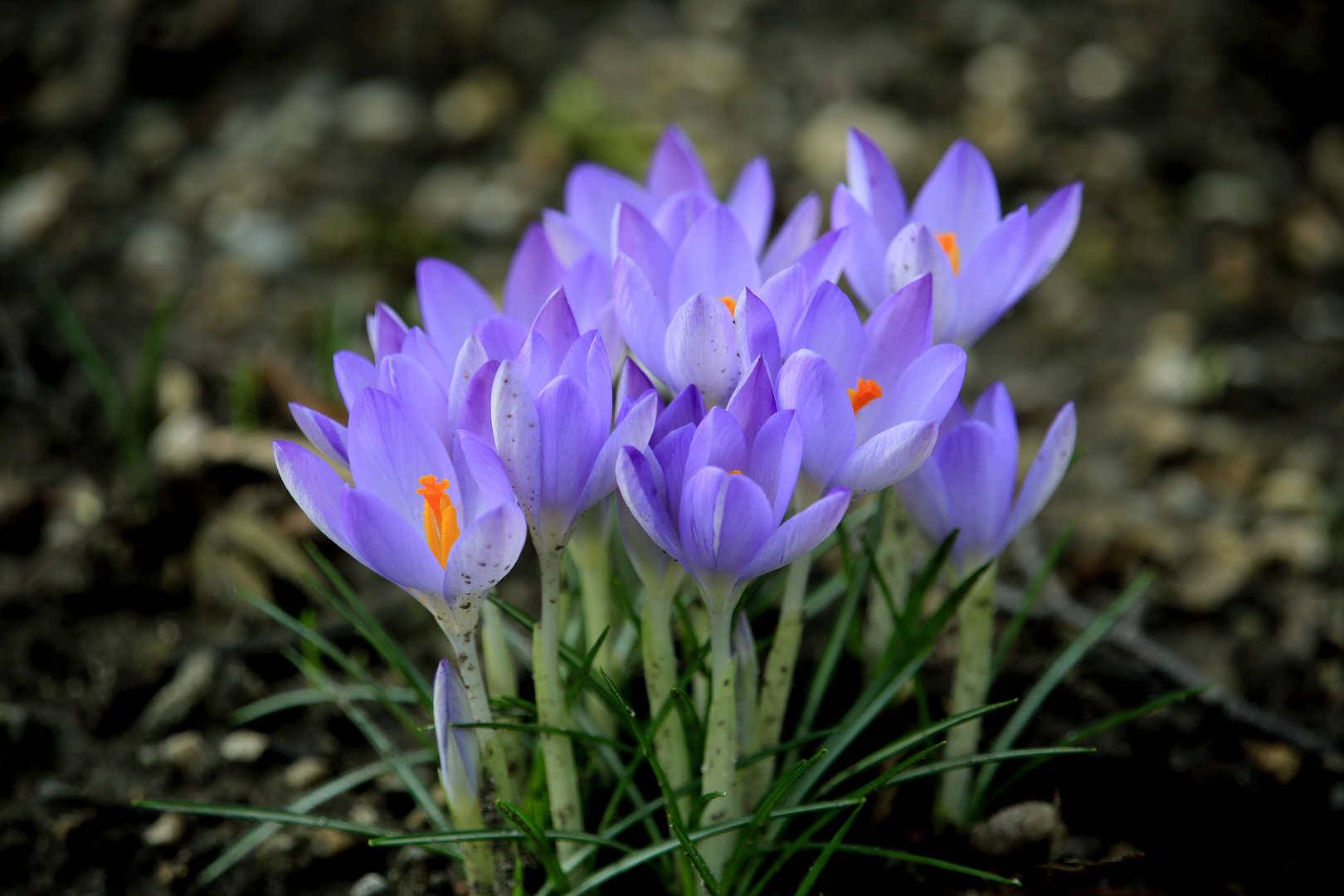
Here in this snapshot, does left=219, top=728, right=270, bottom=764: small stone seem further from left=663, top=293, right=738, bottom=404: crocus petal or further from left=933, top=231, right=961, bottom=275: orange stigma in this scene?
left=933, top=231, right=961, bottom=275: orange stigma

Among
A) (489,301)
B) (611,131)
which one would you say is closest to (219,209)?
(611,131)

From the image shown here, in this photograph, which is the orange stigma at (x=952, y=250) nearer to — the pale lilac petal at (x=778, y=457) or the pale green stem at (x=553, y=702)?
the pale lilac petal at (x=778, y=457)

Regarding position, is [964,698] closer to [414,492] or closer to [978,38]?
[414,492]

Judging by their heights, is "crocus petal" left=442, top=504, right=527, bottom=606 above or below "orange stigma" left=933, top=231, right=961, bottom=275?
below

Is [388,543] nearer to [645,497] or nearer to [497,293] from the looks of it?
[645,497]

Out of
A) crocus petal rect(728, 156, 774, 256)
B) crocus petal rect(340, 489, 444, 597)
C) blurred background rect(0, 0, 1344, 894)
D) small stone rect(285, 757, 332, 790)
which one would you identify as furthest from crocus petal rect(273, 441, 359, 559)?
small stone rect(285, 757, 332, 790)
